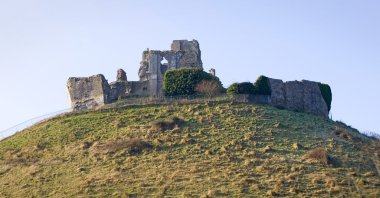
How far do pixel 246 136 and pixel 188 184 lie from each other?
427 inches

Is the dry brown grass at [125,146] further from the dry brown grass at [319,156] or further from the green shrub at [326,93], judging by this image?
the green shrub at [326,93]

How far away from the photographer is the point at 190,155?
69.1 meters

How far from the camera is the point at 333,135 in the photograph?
249ft

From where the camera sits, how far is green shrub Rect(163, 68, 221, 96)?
272ft

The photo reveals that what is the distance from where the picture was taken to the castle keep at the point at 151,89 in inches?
3278

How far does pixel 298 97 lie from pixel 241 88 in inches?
204

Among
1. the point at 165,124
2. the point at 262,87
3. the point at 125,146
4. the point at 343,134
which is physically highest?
the point at 262,87

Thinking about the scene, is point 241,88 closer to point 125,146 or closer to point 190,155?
point 190,155

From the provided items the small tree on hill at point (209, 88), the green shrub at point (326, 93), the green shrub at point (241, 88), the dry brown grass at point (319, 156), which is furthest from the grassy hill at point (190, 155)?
the green shrub at point (326, 93)

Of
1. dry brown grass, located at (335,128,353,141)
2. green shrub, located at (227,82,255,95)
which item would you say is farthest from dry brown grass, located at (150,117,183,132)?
dry brown grass, located at (335,128,353,141)

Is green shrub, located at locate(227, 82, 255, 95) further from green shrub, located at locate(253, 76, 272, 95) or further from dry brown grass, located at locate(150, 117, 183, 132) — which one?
dry brown grass, located at locate(150, 117, 183, 132)

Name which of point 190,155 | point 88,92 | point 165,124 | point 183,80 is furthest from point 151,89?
point 190,155

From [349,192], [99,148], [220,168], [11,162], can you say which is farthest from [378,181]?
[11,162]

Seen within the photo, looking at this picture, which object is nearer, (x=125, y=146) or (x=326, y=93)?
(x=125, y=146)
